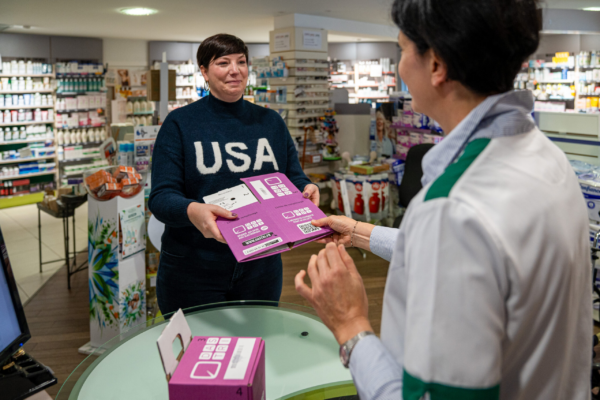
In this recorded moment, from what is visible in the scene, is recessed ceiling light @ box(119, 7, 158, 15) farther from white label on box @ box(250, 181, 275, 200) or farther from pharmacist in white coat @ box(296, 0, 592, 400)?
pharmacist in white coat @ box(296, 0, 592, 400)

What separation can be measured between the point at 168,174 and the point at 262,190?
1.22 feet


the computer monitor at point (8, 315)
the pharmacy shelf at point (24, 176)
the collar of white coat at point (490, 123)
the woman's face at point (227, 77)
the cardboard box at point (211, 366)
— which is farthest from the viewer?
the pharmacy shelf at point (24, 176)

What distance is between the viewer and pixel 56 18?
7988 millimetres

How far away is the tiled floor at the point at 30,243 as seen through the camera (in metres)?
4.96

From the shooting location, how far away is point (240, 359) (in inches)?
40.1

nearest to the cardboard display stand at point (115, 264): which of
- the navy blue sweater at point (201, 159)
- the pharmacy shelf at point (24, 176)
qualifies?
the navy blue sweater at point (201, 159)

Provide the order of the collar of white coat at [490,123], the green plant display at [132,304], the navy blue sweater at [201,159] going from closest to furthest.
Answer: the collar of white coat at [490,123] → the navy blue sweater at [201,159] → the green plant display at [132,304]

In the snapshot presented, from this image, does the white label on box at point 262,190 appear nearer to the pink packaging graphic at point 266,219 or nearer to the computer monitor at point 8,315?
the pink packaging graphic at point 266,219

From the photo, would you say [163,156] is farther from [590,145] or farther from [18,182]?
[18,182]

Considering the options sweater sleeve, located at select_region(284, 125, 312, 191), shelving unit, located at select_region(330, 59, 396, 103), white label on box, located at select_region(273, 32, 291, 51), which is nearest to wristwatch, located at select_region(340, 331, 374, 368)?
sweater sleeve, located at select_region(284, 125, 312, 191)

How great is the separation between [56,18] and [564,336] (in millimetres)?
9031

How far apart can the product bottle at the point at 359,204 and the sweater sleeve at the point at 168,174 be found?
4.27 meters

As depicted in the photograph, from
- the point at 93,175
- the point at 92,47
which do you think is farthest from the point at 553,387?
the point at 92,47

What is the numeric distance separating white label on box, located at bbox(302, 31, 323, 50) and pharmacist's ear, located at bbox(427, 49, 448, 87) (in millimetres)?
7386
